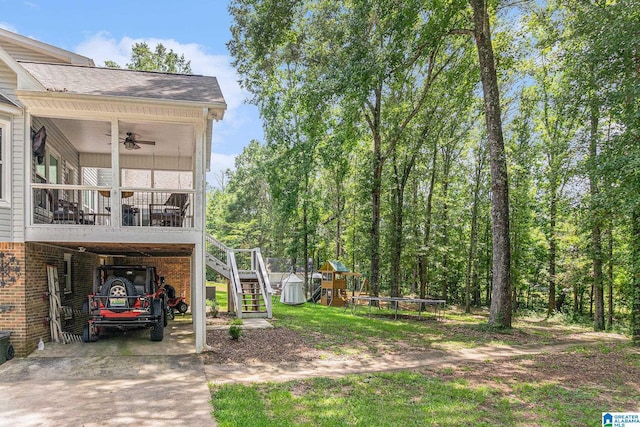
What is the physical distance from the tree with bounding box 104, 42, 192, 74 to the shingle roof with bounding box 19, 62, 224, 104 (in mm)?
18172

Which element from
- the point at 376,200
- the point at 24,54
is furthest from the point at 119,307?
the point at 376,200

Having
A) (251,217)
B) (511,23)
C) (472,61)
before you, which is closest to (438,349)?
(472,61)

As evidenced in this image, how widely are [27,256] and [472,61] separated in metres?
15.9

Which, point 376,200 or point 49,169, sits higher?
point 49,169

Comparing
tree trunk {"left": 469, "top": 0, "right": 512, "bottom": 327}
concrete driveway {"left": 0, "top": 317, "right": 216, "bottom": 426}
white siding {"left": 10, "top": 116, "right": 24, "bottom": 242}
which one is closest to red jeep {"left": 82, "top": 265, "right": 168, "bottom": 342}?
concrete driveway {"left": 0, "top": 317, "right": 216, "bottom": 426}

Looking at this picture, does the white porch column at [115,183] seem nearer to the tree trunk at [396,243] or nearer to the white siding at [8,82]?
the white siding at [8,82]

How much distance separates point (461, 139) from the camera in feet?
73.7

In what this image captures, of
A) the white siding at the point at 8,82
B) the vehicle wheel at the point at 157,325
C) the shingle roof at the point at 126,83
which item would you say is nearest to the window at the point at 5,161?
the white siding at the point at 8,82

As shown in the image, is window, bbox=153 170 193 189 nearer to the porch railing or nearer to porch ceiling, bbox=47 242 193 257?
the porch railing

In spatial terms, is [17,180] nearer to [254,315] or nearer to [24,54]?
[24,54]

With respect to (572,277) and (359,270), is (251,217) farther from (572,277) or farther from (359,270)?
(572,277)

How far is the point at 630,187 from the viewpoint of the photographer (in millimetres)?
7910

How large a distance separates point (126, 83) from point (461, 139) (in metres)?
18.5

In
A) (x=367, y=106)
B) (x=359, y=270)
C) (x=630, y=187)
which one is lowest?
(x=359, y=270)
